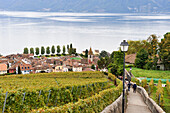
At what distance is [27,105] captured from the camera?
9906mm

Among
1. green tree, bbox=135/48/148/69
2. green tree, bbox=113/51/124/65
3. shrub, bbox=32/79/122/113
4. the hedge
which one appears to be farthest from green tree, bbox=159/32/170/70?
shrub, bbox=32/79/122/113

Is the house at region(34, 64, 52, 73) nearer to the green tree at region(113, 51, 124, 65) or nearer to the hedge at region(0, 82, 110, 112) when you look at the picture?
the green tree at region(113, 51, 124, 65)

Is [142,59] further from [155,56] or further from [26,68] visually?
[26,68]

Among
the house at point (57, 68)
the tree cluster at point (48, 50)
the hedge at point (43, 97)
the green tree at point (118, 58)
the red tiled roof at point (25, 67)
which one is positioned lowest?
the house at point (57, 68)

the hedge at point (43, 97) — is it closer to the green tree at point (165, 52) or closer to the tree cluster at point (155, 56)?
the green tree at point (165, 52)

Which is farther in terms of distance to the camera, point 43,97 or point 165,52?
point 165,52

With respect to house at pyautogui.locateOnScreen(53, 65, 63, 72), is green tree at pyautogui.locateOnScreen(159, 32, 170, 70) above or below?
above

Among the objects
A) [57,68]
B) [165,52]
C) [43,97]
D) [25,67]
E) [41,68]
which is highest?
[165,52]

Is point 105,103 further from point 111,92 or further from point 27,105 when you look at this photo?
point 27,105

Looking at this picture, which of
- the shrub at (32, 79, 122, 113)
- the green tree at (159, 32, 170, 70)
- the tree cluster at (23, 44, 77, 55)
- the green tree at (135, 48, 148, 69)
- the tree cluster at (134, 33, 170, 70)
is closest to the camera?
the shrub at (32, 79, 122, 113)

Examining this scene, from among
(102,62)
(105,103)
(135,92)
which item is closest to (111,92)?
(105,103)

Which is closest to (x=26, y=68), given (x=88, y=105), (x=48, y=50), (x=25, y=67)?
(x=25, y=67)

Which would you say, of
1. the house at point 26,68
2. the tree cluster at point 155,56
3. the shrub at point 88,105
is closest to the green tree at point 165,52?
the tree cluster at point 155,56

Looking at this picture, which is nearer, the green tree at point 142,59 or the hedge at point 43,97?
the hedge at point 43,97
